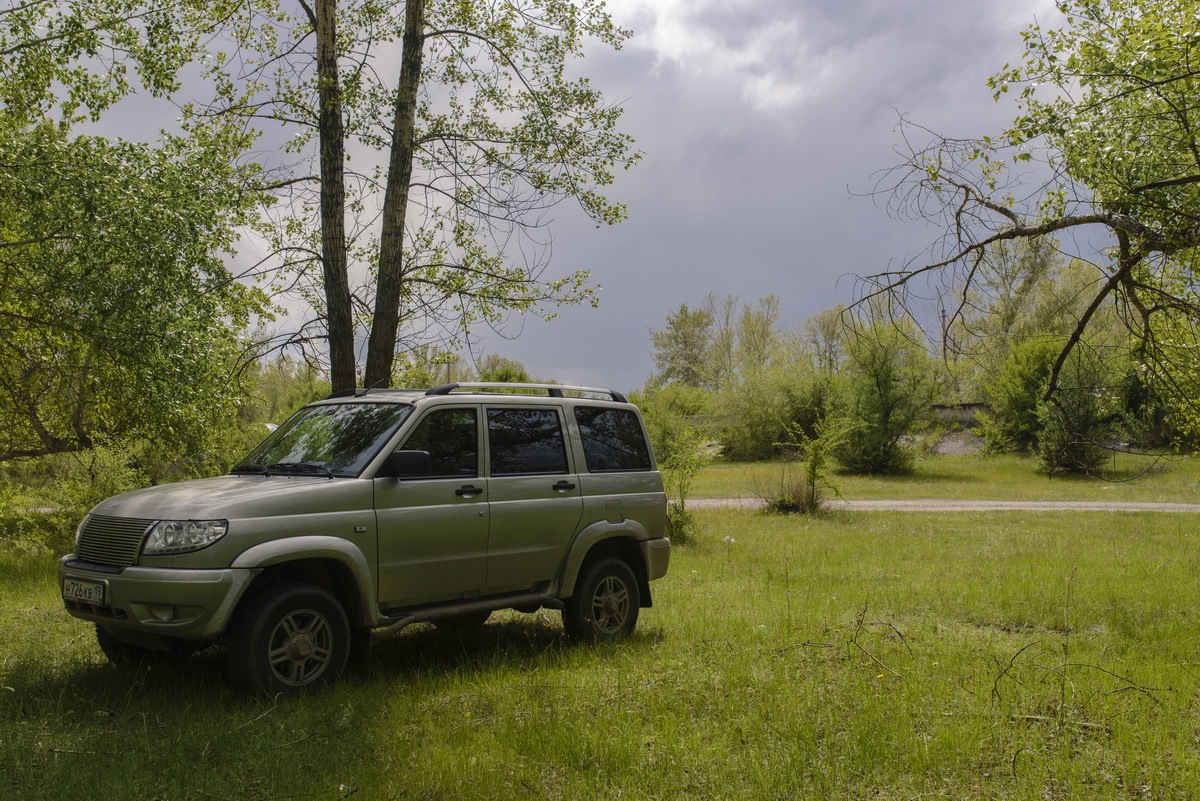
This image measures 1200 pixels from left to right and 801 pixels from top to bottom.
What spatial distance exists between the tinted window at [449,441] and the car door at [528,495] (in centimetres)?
16

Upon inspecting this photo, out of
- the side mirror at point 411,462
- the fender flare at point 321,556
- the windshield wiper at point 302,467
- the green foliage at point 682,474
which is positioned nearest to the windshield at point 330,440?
the windshield wiper at point 302,467

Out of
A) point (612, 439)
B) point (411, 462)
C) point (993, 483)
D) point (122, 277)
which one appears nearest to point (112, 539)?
point (411, 462)

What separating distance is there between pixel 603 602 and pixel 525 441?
1656 millimetres

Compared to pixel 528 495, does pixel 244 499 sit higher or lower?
higher

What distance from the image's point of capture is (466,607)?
6883 mm

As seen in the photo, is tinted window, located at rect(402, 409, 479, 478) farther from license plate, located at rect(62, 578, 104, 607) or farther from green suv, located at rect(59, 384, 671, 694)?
license plate, located at rect(62, 578, 104, 607)

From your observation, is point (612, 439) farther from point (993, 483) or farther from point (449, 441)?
point (993, 483)

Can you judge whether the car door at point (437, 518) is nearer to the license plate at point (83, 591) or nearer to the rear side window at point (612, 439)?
the rear side window at point (612, 439)

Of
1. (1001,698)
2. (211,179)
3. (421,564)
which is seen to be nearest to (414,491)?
(421,564)

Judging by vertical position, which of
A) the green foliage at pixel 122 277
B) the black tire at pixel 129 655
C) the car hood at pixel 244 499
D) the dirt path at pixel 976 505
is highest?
the green foliage at pixel 122 277

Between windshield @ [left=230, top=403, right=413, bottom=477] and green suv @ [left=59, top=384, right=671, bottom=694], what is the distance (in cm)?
2

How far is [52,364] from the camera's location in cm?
1202

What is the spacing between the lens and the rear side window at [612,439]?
8148mm

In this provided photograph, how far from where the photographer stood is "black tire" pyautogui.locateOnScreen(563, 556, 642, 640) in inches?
306
